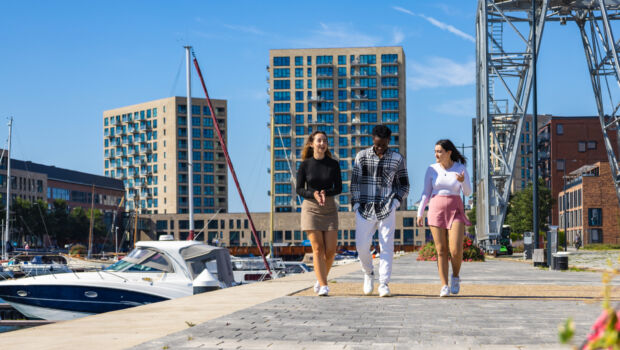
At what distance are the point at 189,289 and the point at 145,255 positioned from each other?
160cm

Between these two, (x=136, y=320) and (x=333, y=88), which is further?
(x=333, y=88)

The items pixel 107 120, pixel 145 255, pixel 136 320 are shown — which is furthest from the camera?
pixel 107 120

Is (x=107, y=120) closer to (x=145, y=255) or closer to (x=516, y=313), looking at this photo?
(x=145, y=255)

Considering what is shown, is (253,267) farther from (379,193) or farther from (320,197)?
(379,193)

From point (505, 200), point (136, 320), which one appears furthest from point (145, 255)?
point (505, 200)

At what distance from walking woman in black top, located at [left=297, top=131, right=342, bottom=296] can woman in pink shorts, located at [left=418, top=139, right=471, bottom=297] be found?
110 cm

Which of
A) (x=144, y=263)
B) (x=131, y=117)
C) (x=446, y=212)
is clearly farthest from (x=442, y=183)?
(x=131, y=117)

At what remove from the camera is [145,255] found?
18.5 m

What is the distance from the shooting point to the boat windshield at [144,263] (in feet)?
59.3

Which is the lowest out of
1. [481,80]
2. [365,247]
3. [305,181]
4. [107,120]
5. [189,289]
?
[189,289]

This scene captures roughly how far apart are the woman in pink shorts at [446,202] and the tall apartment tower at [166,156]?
145133mm

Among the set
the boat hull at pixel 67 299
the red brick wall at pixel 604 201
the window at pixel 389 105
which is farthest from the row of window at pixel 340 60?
the boat hull at pixel 67 299

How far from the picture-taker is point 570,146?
4631 inches

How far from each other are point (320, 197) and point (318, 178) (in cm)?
27
